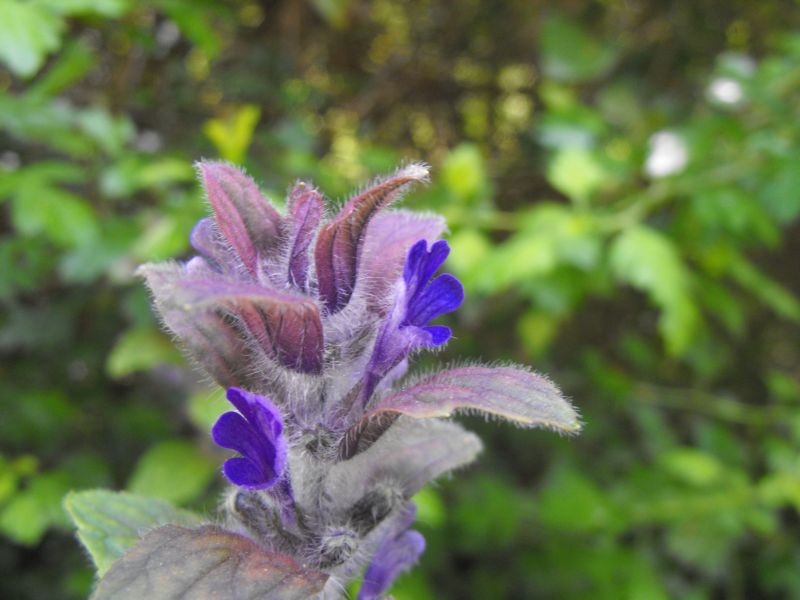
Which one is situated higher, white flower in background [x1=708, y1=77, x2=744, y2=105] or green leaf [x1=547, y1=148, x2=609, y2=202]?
white flower in background [x1=708, y1=77, x2=744, y2=105]

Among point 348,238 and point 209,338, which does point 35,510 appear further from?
point 348,238

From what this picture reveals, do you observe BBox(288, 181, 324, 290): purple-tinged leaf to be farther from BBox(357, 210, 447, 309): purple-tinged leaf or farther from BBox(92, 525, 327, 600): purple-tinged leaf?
BBox(92, 525, 327, 600): purple-tinged leaf

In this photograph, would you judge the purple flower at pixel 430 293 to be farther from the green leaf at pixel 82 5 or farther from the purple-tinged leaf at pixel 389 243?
the green leaf at pixel 82 5

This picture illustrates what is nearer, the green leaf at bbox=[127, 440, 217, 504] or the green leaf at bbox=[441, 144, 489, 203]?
the green leaf at bbox=[127, 440, 217, 504]

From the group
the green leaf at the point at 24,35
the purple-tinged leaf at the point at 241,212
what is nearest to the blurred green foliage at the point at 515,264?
the green leaf at the point at 24,35

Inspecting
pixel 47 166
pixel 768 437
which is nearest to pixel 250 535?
pixel 47 166

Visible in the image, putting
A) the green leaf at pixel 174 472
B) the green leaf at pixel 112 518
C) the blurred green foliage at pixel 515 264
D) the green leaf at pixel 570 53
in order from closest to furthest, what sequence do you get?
the green leaf at pixel 112 518
the green leaf at pixel 174 472
the blurred green foliage at pixel 515 264
the green leaf at pixel 570 53

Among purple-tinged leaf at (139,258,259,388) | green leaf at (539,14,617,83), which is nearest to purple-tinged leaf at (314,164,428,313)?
purple-tinged leaf at (139,258,259,388)
